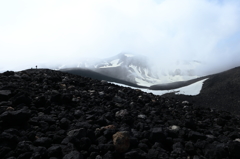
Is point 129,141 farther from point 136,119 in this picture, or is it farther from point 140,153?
point 136,119

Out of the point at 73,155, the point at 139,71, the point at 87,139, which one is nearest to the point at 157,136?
the point at 87,139

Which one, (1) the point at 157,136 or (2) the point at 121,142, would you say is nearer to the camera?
(2) the point at 121,142

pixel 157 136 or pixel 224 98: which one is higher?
pixel 157 136

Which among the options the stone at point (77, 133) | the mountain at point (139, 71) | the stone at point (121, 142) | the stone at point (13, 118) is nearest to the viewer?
the stone at point (121, 142)

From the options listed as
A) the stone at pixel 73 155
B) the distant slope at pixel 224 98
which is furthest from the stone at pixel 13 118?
the distant slope at pixel 224 98

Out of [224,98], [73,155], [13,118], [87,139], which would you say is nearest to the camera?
[73,155]

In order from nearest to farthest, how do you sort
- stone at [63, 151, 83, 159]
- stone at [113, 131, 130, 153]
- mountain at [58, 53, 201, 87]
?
stone at [63, 151, 83, 159] → stone at [113, 131, 130, 153] → mountain at [58, 53, 201, 87]

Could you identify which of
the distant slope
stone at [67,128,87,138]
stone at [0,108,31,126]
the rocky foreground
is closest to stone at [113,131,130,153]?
the rocky foreground

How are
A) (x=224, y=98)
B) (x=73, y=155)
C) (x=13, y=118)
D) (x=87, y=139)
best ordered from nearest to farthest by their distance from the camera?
(x=73, y=155) → (x=87, y=139) → (x=13, y=118) → (x=224, y=98)

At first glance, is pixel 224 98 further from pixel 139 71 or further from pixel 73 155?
pixel 139 71

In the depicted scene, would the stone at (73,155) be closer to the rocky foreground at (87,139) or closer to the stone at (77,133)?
the rocky foreground at (87,139)

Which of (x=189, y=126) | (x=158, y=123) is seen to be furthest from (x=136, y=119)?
(x=189, y=126)

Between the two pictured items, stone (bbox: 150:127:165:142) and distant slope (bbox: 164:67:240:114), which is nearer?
stone (bbox: 150:127:165:142)

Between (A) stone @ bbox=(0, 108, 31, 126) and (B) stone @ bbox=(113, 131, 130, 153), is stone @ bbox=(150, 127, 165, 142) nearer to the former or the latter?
(B) stone @ bbox=(113, 131, 130, 153)
